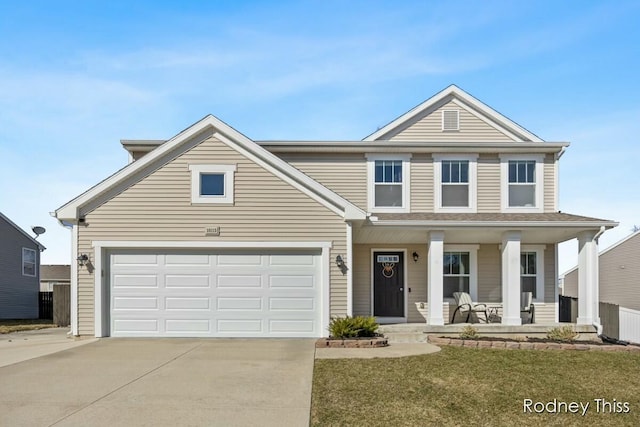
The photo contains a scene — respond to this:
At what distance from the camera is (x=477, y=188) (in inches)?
607

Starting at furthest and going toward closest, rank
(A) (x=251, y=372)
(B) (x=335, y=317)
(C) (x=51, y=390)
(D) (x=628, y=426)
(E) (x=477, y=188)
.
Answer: (E) (x=477, y=188), (B) (x=335, y=317), (A) (x=251, y=372), (C) (x=51, y=390), (D) (x=628, y=426)

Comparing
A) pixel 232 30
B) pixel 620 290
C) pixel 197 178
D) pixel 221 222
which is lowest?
pixel 620 290

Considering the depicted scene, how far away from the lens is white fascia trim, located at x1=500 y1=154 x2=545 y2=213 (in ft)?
50.3

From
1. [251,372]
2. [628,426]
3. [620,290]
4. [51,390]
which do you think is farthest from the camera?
[620,290]

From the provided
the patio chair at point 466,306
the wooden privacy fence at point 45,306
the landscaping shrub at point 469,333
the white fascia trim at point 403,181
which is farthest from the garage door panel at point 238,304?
the wooden privacy fence at point 45,306

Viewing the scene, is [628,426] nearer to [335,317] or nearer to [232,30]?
[335,317]

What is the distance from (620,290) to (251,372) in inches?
896

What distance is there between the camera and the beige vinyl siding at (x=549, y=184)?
15.4 m

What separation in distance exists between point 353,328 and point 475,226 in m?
4.31

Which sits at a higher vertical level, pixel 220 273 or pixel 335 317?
pixel 220 273

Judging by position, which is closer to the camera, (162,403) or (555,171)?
(162,403)

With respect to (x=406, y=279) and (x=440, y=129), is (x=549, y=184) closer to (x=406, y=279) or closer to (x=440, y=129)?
(x=440, y=129)

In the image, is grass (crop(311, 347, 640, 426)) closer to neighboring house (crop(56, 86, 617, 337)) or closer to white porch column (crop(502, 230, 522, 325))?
white porch column (crop(502, 230, 522, 325))

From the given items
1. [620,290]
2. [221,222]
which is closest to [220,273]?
[221,222]
